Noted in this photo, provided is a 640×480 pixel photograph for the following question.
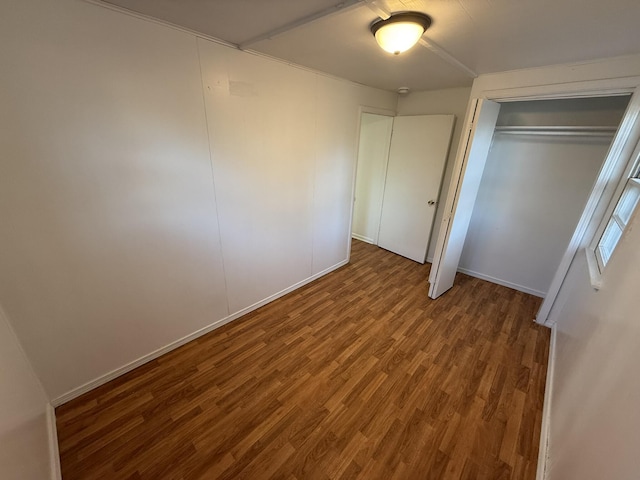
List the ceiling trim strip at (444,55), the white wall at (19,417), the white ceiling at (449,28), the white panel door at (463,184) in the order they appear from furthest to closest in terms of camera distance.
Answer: the white panel door at (463,184)
the ceiling trim strip at (444,55)
the white ceiling at (449,28)
the white wall at (19,417)

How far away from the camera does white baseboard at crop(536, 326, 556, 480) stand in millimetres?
1302

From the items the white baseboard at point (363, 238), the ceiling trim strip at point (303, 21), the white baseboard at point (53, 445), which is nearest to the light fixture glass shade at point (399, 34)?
the ceiling trim strip at point (303, 21)

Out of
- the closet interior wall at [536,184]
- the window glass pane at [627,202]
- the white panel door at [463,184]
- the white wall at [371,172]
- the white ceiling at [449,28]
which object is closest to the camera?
the white ceiling at [449,28]

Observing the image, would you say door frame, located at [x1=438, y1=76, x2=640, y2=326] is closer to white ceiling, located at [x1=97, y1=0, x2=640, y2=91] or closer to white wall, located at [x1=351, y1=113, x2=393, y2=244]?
white ceiling, located at [x1=97, y1=0, x2=640, y2=91]

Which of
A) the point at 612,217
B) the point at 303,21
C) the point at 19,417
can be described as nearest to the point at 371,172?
the point at 612,217

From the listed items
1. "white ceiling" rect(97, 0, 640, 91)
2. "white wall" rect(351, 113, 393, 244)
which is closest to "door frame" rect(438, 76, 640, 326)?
"white ceiling" rect(97, 0, 640, 91)

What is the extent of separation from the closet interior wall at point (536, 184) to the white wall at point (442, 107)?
1.33 feet

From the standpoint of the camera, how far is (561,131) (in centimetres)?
239

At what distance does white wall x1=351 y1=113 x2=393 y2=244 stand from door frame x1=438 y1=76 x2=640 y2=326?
1.54m

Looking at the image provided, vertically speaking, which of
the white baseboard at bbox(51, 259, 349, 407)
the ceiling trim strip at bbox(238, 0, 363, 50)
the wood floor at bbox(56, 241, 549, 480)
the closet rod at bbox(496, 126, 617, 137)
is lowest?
the wood floor at bbox(56, 241, 549, 480)

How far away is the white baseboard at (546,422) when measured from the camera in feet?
4.27

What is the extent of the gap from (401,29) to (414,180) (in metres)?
2.38

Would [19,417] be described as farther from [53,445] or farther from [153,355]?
[153,355]

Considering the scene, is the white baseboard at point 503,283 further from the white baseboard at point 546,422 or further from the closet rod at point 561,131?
the closet rod at point 561,131
